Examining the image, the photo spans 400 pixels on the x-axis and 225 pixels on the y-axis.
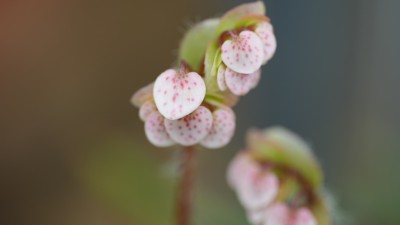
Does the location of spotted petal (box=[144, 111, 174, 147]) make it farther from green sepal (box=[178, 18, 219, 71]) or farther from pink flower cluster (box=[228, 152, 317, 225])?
pink flower cluster (box=[228, 152, 317, 225])

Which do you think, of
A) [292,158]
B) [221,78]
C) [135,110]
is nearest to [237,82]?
[221,78]

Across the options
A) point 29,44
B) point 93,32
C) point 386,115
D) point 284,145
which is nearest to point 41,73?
point 29,44

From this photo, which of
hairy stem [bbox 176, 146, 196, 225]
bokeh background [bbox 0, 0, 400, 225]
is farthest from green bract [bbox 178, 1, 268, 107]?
bokeh background [bbox 0, 0, 400, 225]

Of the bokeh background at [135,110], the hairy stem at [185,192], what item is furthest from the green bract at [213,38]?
the bokeh background at [135,110]

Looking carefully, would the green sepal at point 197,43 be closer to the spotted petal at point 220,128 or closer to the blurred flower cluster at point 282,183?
the spotted petal at point 220,128

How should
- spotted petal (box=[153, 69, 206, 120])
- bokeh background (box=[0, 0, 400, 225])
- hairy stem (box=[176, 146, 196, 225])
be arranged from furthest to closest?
bokeh background (box=[0, 0, 400, 225]) → hairy stem (box=[176, 146, 196, 225]) → spotted petal (box=[153, 69, 206, 120])

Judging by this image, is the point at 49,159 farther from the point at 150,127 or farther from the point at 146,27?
the point at 150,127

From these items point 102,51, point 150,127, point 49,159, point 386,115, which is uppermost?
point 102,51
